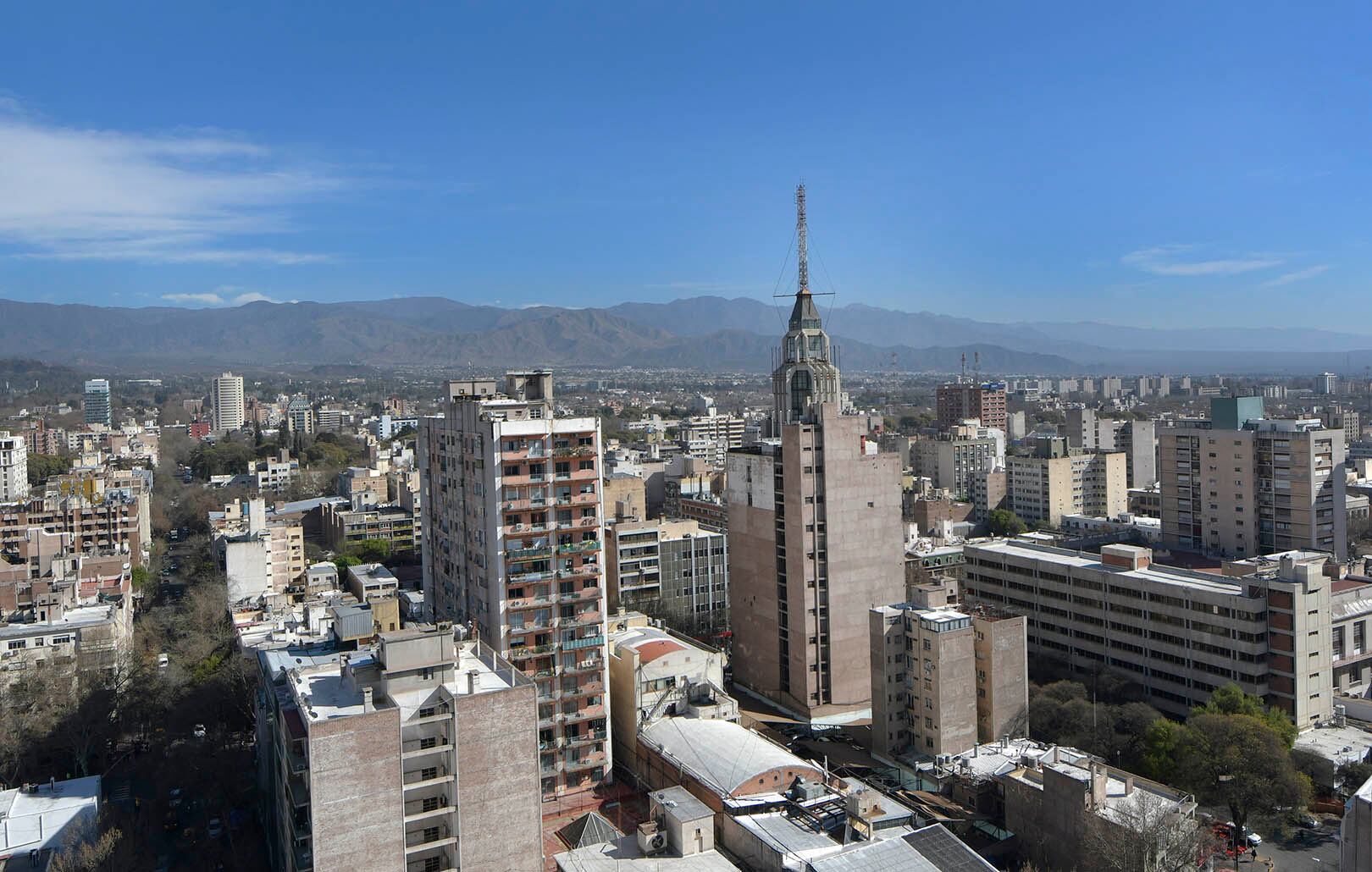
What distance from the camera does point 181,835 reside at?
1884 cm

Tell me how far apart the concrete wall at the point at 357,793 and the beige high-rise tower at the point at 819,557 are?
42.8 ft

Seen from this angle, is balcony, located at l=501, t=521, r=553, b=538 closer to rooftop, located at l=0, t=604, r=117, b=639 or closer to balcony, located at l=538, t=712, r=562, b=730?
balcony, located at l=538, t=712, r=562, b=730

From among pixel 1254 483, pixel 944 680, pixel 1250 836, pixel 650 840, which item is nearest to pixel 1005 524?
pixel 1254 483

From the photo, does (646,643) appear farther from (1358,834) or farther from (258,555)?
(258,555)

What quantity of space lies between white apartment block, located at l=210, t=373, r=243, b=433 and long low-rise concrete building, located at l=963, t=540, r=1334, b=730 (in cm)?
9678

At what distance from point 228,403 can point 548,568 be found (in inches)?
4122

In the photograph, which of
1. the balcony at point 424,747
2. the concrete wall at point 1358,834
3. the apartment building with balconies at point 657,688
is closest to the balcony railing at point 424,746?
the balcony at point 424,747

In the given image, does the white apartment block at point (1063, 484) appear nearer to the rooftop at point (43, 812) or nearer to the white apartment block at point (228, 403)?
the rooftop at point (43, 812)

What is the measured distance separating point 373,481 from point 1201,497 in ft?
122

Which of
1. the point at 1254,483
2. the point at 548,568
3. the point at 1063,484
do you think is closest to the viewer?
the point at 548,568

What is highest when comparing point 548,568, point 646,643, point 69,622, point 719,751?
point 548,568

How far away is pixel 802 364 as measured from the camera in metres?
32.4

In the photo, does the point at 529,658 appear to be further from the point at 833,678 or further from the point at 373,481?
the point at 373,481

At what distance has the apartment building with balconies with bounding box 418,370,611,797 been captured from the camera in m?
18.7
